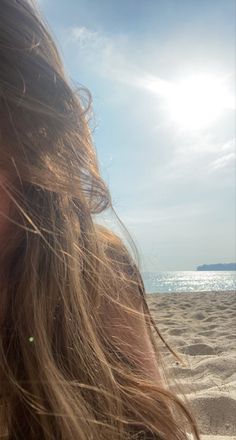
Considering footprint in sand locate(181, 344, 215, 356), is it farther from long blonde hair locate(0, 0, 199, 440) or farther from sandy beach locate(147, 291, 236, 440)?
long blonde hair locate(0, 0, 199, 440)

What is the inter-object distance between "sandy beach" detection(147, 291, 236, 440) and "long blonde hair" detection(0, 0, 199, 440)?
0.63 m

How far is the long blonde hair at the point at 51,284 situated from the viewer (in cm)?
94

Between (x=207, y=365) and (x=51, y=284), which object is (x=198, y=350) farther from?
(x=51, y=284)

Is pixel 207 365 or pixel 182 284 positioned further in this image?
pixel 182 284

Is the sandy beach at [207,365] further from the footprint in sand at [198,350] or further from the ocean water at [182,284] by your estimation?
the ocean water at [182,284]

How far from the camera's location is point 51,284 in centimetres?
103

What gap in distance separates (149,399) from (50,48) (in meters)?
0.88

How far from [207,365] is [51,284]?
198 centimetres

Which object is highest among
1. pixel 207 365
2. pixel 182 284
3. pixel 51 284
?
pixel 182 284

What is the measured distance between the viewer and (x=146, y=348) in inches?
50.9

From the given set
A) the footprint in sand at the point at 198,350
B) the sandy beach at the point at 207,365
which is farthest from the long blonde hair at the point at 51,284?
the footprint in sand at the point at 198,350

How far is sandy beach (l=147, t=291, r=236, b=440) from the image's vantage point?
6.10ft

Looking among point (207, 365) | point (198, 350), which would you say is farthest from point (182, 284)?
point (207, 365)

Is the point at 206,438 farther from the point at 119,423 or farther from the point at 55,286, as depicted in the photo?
the point at 55,286
